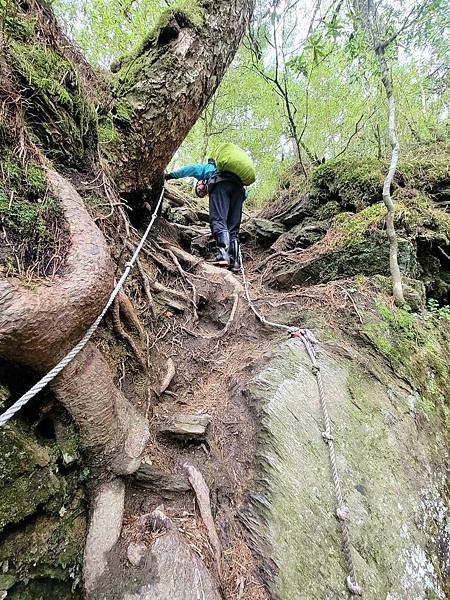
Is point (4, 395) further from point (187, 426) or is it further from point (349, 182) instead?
point (349, 182)

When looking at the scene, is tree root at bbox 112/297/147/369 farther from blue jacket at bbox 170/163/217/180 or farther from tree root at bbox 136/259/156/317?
blue jacket at bbox 170/163/217/180

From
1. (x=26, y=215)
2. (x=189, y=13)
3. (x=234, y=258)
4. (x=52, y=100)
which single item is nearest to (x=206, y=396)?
(x=26, y=215)

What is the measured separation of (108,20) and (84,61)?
4.10m

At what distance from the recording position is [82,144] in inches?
104

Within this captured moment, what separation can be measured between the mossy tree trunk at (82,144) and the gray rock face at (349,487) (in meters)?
0.91

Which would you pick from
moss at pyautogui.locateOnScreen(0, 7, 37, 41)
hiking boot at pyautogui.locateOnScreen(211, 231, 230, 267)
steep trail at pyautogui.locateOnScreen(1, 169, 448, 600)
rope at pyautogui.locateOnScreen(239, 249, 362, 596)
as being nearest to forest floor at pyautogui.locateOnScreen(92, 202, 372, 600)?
steep trail at pyautogui.locateOnScreen(1, 169, 448, 600)

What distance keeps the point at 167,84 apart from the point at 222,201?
2295 millimetres

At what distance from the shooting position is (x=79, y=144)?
2.62 meters

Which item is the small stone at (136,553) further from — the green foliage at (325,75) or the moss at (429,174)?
the moss at (429,174)

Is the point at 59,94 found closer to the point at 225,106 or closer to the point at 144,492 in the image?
the point at 144,492

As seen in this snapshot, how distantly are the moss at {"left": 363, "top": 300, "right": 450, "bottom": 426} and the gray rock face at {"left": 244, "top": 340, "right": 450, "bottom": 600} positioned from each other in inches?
9.7

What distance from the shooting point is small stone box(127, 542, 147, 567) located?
1558mm

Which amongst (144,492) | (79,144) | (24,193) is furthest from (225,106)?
(144,492)

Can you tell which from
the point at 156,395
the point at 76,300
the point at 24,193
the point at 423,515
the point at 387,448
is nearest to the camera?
the point at 76,300
